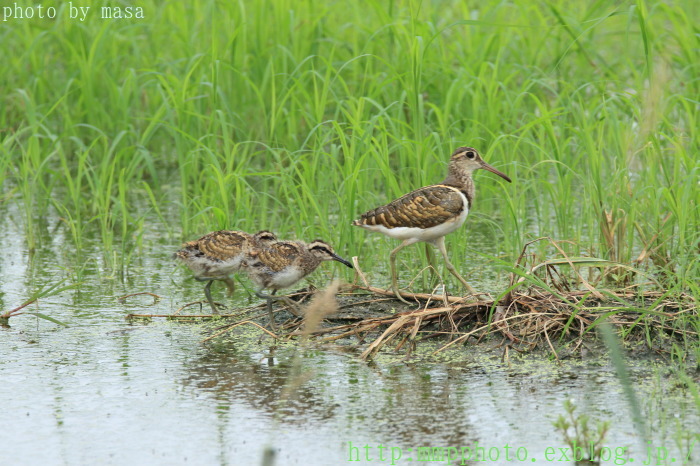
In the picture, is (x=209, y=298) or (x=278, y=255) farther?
(x=209, y=298)

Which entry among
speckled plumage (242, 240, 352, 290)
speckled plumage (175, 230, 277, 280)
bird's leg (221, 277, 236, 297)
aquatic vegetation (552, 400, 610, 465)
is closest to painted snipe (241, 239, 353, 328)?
speckled plumage (242, 240, 352, 290)

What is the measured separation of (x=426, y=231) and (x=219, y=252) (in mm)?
1435

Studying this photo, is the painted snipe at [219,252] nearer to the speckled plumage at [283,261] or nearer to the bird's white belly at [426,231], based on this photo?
the speckled plumage at [283,261]

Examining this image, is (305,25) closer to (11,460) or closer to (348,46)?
(348,46)

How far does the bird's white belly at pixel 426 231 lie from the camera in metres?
7.66

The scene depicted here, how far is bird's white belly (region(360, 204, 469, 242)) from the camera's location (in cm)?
766

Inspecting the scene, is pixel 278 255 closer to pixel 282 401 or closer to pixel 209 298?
pixel 209 298

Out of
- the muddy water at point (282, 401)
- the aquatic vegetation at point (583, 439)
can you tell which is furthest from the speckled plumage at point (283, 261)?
the aquatic vegetation at point (583, 439)

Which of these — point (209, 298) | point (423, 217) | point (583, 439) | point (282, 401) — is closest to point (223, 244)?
point (209, 298)

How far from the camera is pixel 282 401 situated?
19.4ft

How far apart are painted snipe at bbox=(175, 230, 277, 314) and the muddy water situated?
45cm

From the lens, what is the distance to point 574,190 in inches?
420

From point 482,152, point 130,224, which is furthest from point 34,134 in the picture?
point 482,152

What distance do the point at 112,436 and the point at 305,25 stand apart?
6882 millimetres
